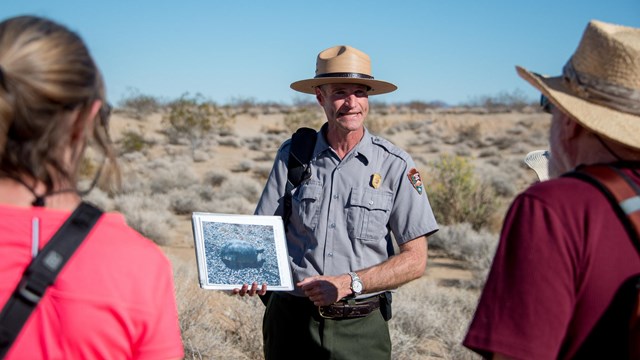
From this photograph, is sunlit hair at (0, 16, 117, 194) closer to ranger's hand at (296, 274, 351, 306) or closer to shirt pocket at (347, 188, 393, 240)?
ranger's hand at (296, 274, 351, 306)

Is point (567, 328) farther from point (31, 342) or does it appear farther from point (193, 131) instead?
point (193, 131)

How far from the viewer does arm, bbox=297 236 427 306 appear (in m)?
3.16

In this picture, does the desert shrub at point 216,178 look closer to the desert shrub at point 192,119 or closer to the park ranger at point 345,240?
the desert shrub at point 192,119

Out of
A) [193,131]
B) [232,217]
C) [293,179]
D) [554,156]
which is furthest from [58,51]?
[193,131]

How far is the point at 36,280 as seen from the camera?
144 centimetres

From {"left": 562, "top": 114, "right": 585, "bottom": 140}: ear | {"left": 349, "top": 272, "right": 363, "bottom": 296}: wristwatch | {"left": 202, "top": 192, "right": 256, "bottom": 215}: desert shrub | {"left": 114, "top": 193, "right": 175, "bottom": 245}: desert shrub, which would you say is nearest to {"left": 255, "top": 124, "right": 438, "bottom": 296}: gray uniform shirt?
{"left": 349, "top": 272, "right": 363, "bottom": 296}: wristwatch

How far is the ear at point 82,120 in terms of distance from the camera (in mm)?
1571

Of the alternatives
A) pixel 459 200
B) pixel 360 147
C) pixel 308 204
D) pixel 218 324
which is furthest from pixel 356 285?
pixel 459 200

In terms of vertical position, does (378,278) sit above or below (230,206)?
above

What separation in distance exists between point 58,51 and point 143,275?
1.76 feet

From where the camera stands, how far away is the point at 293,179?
3529mm

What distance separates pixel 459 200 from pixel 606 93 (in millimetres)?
11840

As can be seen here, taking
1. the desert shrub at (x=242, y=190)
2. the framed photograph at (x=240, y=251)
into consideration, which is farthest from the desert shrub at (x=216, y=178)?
the framed photograph at (x=240, y=251)

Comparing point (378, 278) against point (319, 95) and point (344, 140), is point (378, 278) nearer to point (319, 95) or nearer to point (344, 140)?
point (344, 140)
